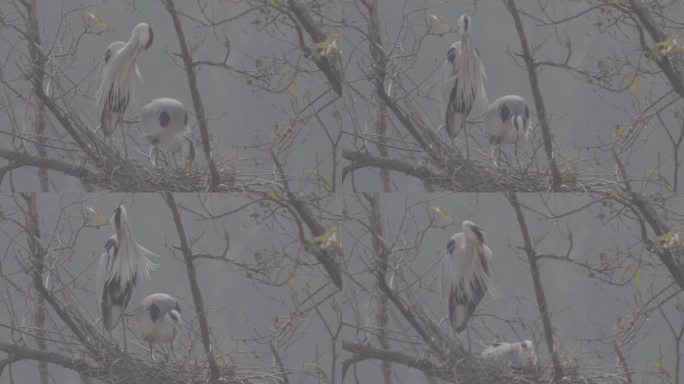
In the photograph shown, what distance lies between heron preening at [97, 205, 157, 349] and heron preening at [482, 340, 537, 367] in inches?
42.7

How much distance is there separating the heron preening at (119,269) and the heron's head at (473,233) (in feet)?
3.21

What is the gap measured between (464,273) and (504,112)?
20.4 inches

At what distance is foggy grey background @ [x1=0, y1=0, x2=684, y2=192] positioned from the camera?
4801mm

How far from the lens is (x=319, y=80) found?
4820 mm

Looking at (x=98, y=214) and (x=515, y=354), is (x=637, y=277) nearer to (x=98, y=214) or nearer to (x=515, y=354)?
(x=515, y=354)

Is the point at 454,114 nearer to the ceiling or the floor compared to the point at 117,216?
nearer to the ceiling

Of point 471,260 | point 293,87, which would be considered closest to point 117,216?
point 293,87

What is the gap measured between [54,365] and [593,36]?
201cm

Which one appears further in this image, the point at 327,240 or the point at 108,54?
the point at 108,54

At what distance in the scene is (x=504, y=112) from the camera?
4.83 m

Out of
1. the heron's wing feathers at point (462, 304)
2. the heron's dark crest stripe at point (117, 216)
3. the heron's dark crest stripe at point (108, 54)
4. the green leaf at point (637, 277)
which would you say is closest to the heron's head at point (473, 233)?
→ the heron's wing feathers at point (462, 304)

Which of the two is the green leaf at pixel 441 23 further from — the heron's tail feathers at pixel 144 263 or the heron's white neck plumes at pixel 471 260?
the heron's tail feathers at pixel 144 263

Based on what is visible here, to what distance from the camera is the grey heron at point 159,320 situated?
4750 mm


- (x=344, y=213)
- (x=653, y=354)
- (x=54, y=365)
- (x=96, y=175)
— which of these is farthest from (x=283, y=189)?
(x=653, y=354)
